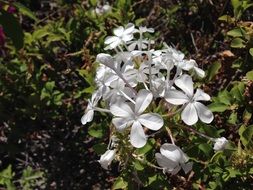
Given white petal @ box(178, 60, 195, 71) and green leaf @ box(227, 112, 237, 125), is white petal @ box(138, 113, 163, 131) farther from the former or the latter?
green leaf @ box(227, 112, 237, 125)

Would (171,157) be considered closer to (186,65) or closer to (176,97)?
(176,97)

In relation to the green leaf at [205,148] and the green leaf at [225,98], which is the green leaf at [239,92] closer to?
the green leaf at [225,98]

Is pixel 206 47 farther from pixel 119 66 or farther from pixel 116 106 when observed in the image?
pixel 116 106

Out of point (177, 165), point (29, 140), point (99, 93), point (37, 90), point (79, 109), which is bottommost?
point (29, 140)

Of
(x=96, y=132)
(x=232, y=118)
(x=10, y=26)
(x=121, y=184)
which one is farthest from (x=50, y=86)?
(x=232, y=118)

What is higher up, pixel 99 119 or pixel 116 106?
pixel 116 106

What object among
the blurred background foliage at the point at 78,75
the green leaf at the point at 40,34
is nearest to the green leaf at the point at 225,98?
the blurred background foliage at the point at 78,75

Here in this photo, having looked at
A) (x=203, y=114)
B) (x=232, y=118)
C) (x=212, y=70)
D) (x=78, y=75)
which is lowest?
(x=78, y=75)

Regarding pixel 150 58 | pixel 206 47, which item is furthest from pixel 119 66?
pixel 206 47
